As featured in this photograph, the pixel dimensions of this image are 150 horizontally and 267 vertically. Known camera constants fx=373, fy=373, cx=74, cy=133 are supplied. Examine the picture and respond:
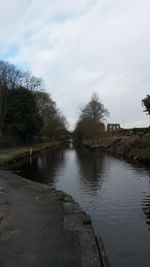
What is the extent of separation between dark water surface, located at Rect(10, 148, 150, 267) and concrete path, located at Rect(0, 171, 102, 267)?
1.09m

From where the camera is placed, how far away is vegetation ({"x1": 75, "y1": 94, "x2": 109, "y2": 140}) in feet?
311

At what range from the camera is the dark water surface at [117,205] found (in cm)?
1139

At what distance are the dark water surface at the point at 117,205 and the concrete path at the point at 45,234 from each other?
109 centimetres

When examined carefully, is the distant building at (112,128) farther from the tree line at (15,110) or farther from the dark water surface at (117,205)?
the dark water surface at (117,205)

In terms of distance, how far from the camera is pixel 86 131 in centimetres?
9550

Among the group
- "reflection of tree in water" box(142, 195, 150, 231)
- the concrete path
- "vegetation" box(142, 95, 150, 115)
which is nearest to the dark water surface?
"reflection of tree in water" box(142, 195, 150, 231)

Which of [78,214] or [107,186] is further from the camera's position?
[107,186]

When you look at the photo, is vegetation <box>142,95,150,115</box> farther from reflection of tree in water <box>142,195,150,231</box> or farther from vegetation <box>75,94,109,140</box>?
vegetation <box>75,94,109,140</box>

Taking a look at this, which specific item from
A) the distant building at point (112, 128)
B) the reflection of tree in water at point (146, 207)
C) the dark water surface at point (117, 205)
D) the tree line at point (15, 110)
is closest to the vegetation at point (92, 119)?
the distant building at point (112, 128)

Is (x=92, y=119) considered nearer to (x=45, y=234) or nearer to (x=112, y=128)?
(x=112, y=128)

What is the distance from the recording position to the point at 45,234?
11.0 meters

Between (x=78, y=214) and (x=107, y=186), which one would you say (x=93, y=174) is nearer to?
(x=107, y=186)

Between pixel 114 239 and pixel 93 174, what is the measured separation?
64.2ft

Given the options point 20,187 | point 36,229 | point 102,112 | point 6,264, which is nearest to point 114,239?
point 36,229
